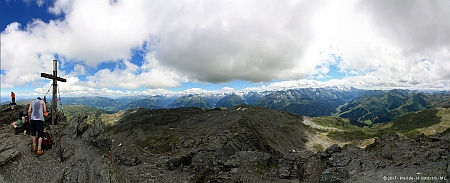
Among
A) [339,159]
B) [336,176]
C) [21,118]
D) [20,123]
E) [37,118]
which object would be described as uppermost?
[37,118]

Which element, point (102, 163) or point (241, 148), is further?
point (241, 148)

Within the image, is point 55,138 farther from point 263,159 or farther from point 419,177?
point 419,177

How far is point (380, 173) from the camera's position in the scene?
68.5 feet

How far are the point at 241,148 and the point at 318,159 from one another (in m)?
18.9

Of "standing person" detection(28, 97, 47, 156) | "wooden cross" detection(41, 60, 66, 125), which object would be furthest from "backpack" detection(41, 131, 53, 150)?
"wooden cross" detection(41, 60, 66, 125)

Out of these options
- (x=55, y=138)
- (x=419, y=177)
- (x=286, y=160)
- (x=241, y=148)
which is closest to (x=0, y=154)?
(x=55, y=138)

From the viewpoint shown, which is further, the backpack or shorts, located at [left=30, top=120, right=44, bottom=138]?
the backpack

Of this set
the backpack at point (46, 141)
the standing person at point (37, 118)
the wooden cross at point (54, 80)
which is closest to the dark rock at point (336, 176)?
the backpack at point (46, 141)

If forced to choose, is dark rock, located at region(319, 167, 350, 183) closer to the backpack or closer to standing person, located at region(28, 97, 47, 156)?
the backpack

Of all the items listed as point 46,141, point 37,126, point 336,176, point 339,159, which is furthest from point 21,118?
point 339,159

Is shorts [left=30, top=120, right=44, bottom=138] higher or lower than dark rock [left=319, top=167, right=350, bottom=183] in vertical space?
higher

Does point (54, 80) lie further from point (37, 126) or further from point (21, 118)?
point (37, 126)

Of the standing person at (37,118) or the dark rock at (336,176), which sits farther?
the dark rock at (336,176)

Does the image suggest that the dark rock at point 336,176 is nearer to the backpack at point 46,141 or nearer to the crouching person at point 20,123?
the backpack at point 46,141
